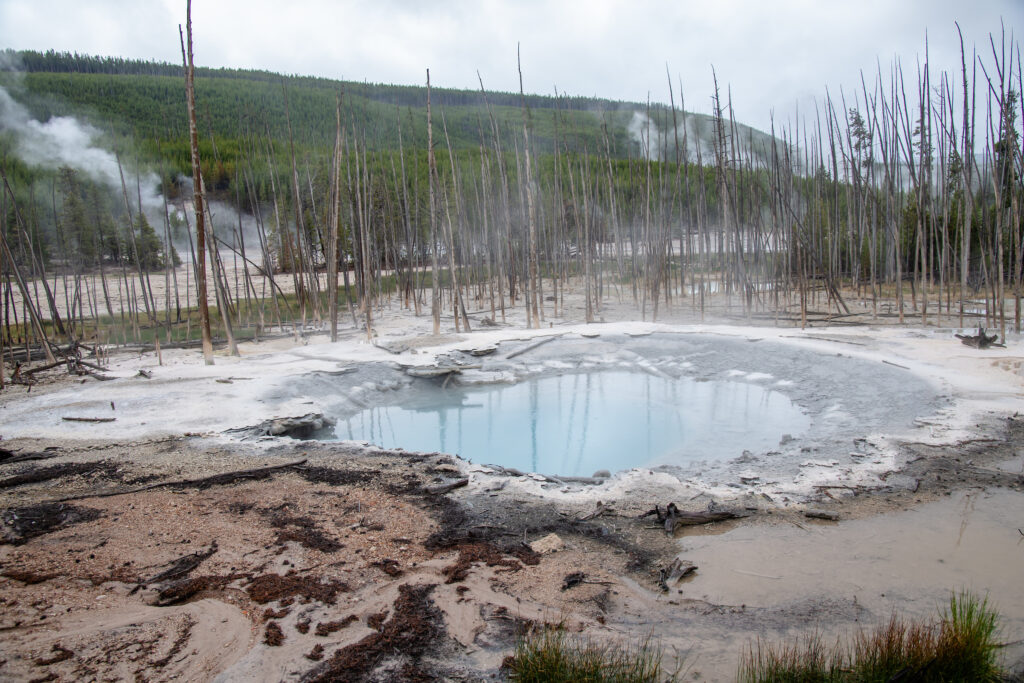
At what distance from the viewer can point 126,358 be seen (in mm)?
11211

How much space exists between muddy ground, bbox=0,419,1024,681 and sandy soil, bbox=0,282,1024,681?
1cm

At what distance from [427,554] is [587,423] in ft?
14.0

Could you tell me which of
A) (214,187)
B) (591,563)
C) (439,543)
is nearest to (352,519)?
(439,543)

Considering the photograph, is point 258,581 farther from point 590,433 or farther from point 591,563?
point 590,433

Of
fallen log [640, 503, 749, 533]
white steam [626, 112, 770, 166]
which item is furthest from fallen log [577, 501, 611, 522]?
white steam [626, 112, 770, 166]

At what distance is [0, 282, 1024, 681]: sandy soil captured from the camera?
2.71 metres

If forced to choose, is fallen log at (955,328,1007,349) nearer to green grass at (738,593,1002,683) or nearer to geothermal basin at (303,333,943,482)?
geothermal basin at (303,333,943,482)

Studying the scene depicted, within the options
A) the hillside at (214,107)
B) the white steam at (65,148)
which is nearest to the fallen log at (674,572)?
the hillside at (214,107)

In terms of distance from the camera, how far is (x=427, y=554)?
11.7ft

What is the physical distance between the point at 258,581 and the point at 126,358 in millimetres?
9928

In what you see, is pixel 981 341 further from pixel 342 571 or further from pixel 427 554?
pixel 342 571

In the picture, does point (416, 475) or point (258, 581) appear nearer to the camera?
point (258, 581)

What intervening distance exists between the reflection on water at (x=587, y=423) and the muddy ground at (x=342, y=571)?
1612mm

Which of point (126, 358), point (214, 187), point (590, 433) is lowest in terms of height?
point (590, 433)
